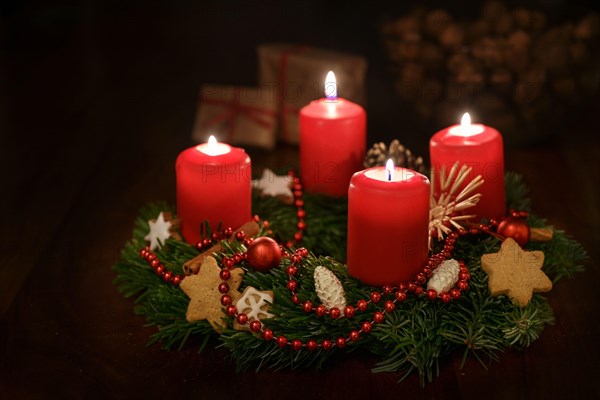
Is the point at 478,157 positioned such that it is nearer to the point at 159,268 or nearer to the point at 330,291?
the point at 330,291

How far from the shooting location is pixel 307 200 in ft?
4.14

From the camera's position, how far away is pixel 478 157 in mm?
1116

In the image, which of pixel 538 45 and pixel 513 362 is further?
pixel 538 45

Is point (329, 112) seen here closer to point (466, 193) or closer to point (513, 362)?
point (466, 193)

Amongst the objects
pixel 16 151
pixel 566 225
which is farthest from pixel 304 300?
pixel 16 151

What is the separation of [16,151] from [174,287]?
825mm

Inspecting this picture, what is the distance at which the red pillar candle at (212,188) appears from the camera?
108 centimetres

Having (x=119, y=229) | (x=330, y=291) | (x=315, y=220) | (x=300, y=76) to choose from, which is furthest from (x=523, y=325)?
(x=300, y=76)

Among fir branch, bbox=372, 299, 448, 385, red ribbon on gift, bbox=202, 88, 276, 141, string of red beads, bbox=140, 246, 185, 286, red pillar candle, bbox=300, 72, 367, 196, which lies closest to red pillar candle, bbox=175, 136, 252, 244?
string of red beads, bbox=140, 246, 185, 286

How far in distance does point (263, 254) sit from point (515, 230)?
0.34 metres

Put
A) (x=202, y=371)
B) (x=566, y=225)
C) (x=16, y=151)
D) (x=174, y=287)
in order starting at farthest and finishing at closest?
(x=16, y=151) < (x=566, y=225) < (x=174, y=287) < (x=202, y=371)

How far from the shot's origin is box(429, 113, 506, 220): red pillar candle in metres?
1.12

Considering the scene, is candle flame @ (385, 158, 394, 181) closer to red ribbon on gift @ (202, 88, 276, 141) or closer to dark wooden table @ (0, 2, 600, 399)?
dark wooden table @ (0, 2, 600, 399)

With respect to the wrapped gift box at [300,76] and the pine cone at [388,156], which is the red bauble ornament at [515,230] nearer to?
the pine cone at [388,156]
